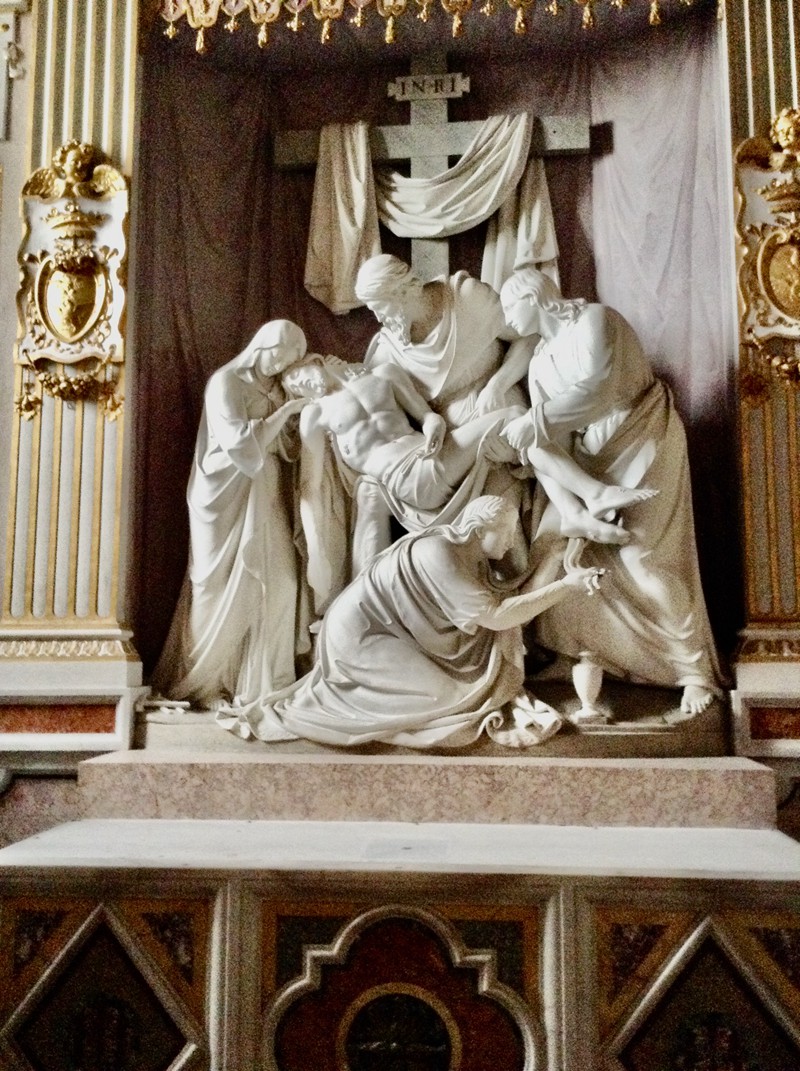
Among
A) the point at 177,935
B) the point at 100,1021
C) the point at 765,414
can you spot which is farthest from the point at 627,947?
the point at 765,414

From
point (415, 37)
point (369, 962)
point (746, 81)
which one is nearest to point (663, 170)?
point (746, 81)

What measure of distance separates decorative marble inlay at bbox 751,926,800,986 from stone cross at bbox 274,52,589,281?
2.99 m

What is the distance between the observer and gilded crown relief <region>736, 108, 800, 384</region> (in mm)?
3977

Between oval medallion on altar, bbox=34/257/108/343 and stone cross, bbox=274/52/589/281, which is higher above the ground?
stone cross, bbox=274/52/589/281

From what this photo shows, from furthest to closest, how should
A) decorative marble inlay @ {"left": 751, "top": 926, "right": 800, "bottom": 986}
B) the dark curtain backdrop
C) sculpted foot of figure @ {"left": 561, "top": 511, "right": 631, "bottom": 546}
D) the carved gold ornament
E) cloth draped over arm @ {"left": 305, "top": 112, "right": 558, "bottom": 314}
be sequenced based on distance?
cloth draped over arm @ {"left": 305, "top": 112, "right": 558, "bottom": 314} → the dark curtain backdrop → the carved gold ornament → sculpted foot of figure @ {"left": 561, "top": 511, "right": 631, "bottom": 546} → decorative marble inlay @ {"left": 751, "top": 926, "right": 800, "bottom": 986}

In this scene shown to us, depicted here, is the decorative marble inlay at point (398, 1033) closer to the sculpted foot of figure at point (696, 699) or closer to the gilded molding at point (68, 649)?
the sculpted foot of figure at point (696, 699)

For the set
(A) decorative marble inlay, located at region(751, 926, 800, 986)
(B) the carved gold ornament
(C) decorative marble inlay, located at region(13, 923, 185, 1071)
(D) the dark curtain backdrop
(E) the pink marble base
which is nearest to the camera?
(A) decorative marble inlay, located at region(751, 926, 800, 986)

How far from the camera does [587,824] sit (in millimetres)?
3422

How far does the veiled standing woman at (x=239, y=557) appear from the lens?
3.99 m

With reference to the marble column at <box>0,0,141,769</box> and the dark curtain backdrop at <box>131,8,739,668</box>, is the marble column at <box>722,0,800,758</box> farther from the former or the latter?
the marble column at <box>0,0,141,769</box>

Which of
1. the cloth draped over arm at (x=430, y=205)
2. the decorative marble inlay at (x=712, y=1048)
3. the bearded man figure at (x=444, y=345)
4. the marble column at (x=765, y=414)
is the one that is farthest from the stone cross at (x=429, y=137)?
the decorative marble inlay at (x=712, y=1048)

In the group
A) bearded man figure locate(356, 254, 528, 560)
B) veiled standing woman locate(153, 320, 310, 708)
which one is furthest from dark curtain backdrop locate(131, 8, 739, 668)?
bearded man figure locate(356, 254, 528, 560)

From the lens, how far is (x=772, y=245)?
4023 mm

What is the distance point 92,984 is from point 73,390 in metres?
2.33
